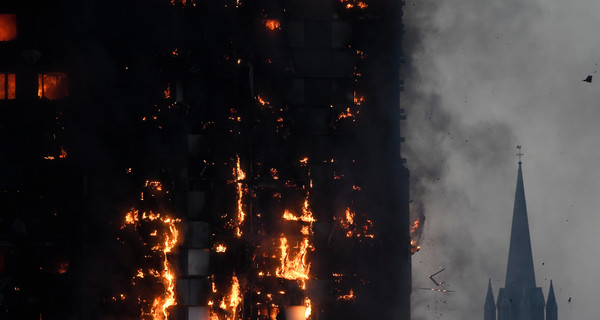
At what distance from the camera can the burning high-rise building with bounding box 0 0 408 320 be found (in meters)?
28.0

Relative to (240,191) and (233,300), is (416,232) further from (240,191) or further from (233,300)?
(233,300)

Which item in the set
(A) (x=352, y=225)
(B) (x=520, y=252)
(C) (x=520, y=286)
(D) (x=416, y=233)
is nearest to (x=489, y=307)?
(C) (x=520, y=286)

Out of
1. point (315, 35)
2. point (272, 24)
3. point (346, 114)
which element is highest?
point (272, 24)

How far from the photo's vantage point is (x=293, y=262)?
2825 cm

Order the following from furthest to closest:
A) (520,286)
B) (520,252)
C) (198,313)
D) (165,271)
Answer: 1. (520,286)
2. (520,252)
3. (165,271)
4. (198,313)

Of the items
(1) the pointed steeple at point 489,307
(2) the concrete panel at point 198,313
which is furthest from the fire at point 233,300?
(1) the pointed steeple at point 489,307

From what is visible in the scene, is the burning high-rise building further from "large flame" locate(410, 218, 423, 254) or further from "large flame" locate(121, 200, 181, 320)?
"large flame" locate(410, 218, 423, 254)

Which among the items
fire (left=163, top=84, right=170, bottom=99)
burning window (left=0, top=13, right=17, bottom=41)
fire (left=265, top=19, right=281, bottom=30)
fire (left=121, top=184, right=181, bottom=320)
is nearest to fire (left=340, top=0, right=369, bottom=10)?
fire (left=265, top=19, right=281, bottom=30)

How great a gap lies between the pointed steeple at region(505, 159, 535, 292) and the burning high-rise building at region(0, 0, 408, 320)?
3658 inches

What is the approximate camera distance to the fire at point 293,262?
92.6ft

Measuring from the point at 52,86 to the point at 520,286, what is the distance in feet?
333

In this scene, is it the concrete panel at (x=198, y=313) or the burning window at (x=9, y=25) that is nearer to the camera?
the concrete panel at (x=198, y=313)

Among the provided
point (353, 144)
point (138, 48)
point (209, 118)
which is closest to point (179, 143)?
point (209, 118)

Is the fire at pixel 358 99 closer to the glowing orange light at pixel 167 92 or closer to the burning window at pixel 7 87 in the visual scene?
the glowing orange light at pixel 167 92
